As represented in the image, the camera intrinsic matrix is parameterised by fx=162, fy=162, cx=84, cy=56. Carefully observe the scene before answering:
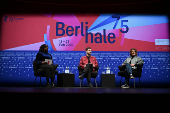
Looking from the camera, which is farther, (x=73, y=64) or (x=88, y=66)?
(x=73, y=64)

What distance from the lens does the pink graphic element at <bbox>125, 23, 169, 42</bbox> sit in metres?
5.52

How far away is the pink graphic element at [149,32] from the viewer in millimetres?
5516

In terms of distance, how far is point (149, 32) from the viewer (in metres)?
5.54

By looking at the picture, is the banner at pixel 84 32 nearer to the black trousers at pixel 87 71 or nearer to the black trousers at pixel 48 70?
the black trousers at pixel 87 71

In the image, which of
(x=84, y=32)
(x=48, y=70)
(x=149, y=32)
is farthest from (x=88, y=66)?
(x=149, y=32)

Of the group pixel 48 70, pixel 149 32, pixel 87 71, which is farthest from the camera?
pixel 149 32

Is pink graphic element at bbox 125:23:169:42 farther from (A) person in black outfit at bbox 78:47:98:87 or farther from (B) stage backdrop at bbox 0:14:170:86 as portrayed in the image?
(A) person in black outfit at bbox 78:47:98:87

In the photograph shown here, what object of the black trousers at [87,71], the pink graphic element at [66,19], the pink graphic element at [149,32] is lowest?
the black trousers at [87,71]

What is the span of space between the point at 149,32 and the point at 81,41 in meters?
2.34

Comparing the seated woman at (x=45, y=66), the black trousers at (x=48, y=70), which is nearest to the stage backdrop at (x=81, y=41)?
the seated woman at (x=45, y=66)

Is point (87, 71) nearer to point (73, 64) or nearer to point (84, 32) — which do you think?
point (73, 64)

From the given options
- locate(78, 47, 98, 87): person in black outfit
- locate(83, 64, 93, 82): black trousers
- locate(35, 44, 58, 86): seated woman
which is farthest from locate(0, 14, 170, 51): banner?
locate(83, 64, 93, 82): black trousers
